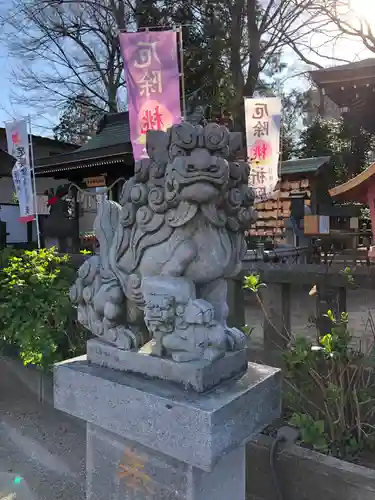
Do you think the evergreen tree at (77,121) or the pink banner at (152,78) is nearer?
the pink banner at (152,78)

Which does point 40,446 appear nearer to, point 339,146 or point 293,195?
point 293,195

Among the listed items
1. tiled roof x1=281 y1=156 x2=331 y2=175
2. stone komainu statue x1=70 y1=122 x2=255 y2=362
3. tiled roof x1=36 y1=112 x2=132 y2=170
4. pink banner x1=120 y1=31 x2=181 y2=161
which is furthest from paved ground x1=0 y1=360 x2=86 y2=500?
tiled roof x1=281 y1=156 x2=331 y2=175

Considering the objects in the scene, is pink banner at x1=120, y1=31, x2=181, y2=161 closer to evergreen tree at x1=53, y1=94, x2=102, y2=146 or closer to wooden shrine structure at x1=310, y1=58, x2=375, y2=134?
wooden shrine structure at x1=310, y1=58, x2=375, y2=134

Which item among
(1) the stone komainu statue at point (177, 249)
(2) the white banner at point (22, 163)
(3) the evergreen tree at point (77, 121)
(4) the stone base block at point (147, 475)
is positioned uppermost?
(3) the evergreen tree at point (77, 121)

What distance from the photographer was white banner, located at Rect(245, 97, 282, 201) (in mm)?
8203

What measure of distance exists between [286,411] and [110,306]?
5.16 ft

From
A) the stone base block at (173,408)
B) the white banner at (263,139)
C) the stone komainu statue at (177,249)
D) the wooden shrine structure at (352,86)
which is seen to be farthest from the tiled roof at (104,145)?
the stone base block at (173,408)

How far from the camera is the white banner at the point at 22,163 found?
8.34 meters

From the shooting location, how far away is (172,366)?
159cm

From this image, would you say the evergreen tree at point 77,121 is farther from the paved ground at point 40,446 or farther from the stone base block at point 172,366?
the stone base block at point 172,366

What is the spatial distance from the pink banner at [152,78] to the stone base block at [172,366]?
5.27m

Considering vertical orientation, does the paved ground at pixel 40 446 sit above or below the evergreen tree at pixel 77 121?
below

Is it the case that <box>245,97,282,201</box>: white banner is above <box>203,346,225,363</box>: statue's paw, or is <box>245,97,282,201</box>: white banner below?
above

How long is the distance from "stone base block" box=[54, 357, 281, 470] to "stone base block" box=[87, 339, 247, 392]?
0.03m
